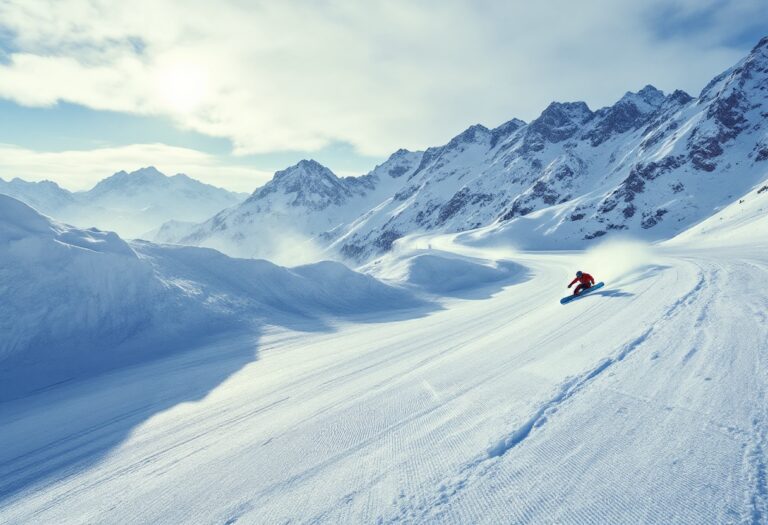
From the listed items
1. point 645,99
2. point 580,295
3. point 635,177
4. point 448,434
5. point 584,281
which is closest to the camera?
point 448,434

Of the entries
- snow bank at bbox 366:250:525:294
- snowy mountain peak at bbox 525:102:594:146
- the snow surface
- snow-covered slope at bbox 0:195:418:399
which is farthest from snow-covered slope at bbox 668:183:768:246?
snowy mountain peak at bbox 525:102:594:146

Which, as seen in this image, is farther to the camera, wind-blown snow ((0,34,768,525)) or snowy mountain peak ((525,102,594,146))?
snowy mountain peak ((525,102,594,146))

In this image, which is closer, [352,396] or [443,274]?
[352,396]

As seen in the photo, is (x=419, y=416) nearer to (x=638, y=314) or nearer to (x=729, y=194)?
(x=638, y=314)

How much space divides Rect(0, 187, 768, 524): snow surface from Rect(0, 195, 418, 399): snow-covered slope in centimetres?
164

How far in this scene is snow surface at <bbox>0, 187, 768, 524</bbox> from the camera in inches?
156

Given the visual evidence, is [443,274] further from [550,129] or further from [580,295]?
[550,129]

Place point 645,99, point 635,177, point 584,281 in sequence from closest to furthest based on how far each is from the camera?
point 584,281, point 635,177, point 645,99

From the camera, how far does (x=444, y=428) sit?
5.49 m

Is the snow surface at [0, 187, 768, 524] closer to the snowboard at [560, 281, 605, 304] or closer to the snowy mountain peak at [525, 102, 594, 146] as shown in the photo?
the snowboard at [560, 281, 605, 304]

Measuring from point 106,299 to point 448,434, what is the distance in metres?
14.9

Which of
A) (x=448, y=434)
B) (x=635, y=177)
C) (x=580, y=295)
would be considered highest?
(x=635, y=177)

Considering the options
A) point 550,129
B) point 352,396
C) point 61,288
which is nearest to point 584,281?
point 352,396

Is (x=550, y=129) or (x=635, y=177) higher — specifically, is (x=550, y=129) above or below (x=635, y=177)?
above
